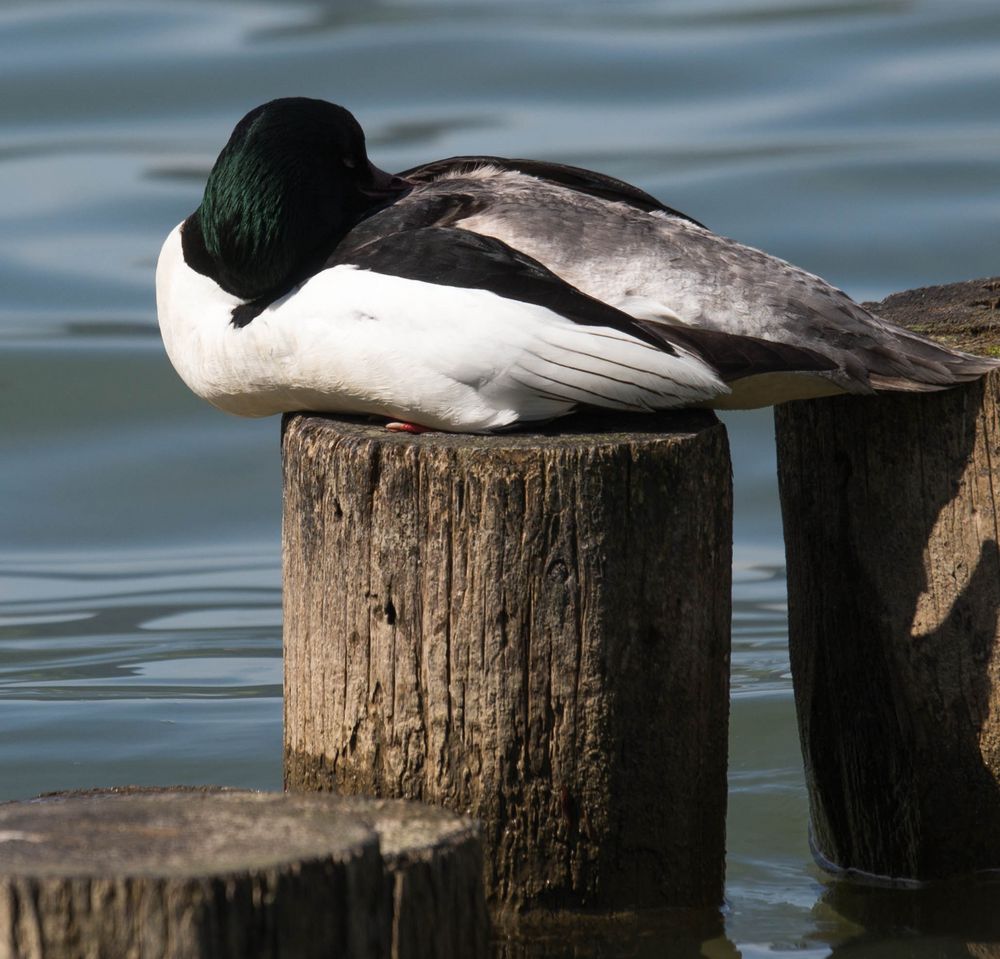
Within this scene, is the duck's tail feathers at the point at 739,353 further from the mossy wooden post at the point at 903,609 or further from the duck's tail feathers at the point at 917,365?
the mossy wooden post at the point at 903,609

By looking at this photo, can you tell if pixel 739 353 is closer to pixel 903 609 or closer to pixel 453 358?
pixel 453 358

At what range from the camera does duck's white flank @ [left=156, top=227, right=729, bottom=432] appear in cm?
343

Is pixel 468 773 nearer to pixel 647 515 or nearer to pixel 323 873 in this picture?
pixel 647 515

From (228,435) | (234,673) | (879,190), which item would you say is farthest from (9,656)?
(879,190)

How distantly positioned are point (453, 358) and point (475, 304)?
11 cm

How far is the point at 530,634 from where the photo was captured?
10.7 feet

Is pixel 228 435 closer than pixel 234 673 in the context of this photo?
No

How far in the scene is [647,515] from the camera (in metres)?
3.27

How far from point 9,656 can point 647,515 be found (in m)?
3.75

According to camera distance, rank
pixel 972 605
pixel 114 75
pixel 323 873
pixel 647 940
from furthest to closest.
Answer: pixel 114 75
pixel 972 605
pixel 647 940
pixel 323 873

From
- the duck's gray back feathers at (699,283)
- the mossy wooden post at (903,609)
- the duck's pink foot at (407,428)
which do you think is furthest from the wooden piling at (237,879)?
the mossy wooden post at (903,609)

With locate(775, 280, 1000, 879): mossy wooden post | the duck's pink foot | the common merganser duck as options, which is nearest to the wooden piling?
the duck's pink foot

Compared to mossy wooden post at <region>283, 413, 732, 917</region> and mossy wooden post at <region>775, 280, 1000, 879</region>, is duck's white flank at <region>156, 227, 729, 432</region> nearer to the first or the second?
mossy wooden post at <region>283, 413, 732, 917</region>

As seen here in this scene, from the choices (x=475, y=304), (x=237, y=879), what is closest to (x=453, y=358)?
(x=475, y=304)
